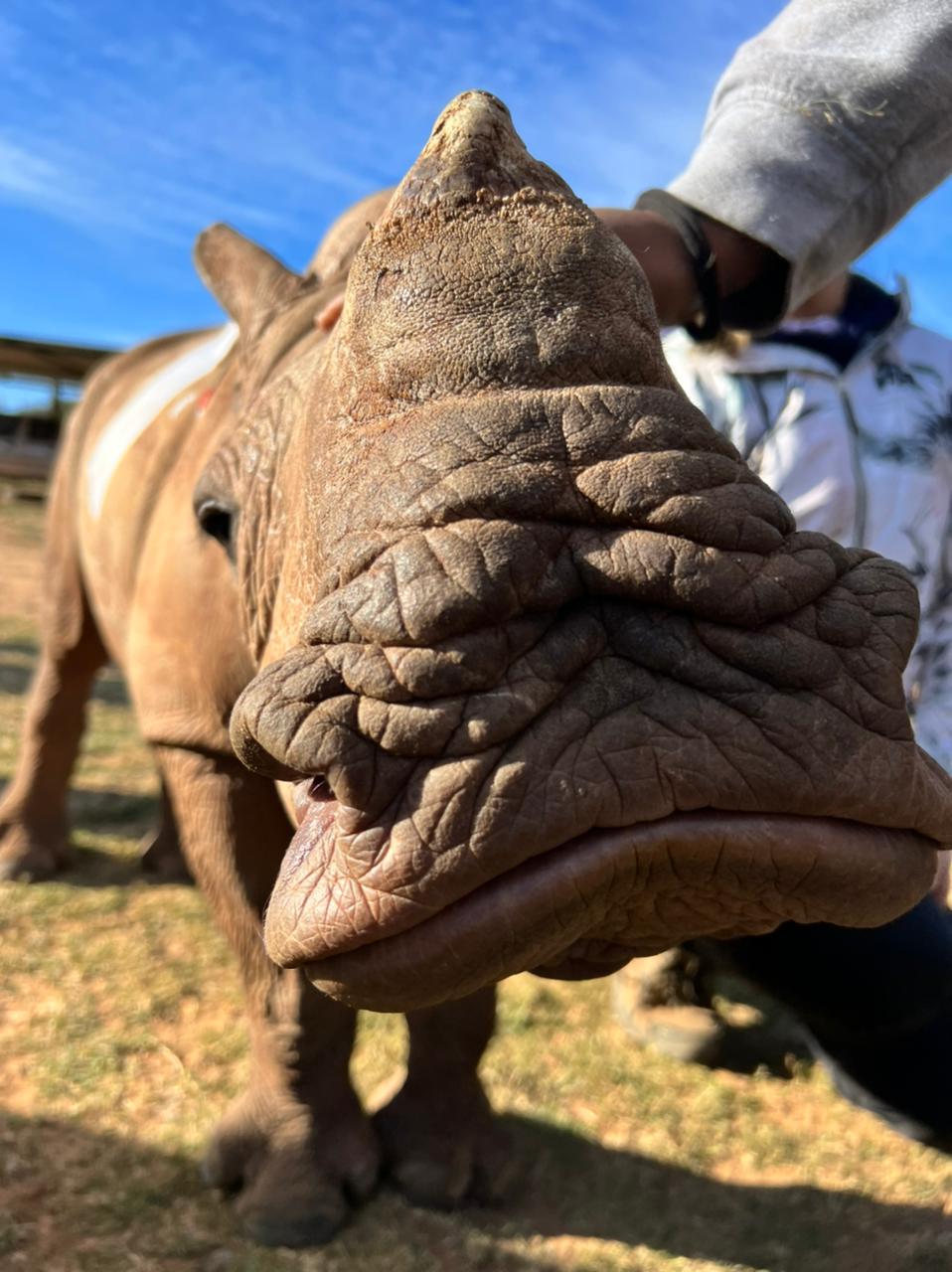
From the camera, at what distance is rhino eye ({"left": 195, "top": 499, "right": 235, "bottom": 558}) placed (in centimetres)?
216

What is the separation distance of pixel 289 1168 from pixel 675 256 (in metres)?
2.14

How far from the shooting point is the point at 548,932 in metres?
1.22

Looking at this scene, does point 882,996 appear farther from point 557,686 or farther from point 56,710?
point 56,710

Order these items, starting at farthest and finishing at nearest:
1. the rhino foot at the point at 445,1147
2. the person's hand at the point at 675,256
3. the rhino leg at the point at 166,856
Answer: the rhino leg at the point at 166,856
the rhino foot at the point at 445,1147
the person's hand at the point at 675,256

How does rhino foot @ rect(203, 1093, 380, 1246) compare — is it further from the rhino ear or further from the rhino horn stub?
the rhino horn stub

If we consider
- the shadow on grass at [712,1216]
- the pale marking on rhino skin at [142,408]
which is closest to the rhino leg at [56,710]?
the pale marking on rhino skin at [142,408]

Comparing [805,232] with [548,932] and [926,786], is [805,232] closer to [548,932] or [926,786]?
[926,786]

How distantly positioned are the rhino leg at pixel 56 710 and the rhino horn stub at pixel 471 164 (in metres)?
3.62

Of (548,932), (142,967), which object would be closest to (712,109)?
(548,932)

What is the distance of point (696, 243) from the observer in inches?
84.1

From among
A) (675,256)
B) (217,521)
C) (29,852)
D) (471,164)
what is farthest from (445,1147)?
(29,852)

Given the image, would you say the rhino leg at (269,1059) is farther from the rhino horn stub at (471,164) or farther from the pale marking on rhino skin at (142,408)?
the rhino horn stub at (471,164)

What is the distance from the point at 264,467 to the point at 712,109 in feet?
4.20

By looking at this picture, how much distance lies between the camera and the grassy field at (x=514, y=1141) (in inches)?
100
